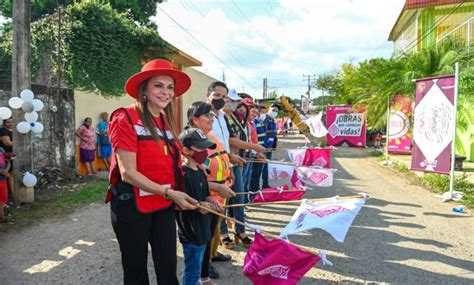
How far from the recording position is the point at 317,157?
7.85 meters

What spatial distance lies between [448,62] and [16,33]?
12.0 meters

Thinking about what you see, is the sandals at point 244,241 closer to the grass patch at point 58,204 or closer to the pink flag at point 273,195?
the pink flag at point 273,195

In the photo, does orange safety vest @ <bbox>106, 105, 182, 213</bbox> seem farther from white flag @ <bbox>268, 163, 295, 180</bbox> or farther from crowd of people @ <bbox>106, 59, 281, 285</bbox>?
white flag @ <bbox>268, 163, 295, 180</bbox>

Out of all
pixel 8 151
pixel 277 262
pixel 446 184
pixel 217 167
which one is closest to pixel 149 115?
pixel 217 167

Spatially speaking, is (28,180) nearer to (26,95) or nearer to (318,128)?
(26,95)

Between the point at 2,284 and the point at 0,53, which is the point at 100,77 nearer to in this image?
the point at 0,53

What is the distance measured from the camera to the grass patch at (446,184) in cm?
722

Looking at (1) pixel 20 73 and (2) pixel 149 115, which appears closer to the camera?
(2) pixel 149 115

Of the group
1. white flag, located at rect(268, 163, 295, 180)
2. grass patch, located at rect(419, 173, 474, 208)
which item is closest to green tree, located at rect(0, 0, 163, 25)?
white flag, located at rect(268, 163, 295, 180)

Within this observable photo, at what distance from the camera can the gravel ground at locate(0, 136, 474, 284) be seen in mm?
3812

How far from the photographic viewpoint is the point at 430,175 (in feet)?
29.7

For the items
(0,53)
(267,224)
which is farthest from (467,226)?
(0,53)

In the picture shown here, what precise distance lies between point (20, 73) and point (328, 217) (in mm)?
6486

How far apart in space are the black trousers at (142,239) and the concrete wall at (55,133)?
22.7 feet
